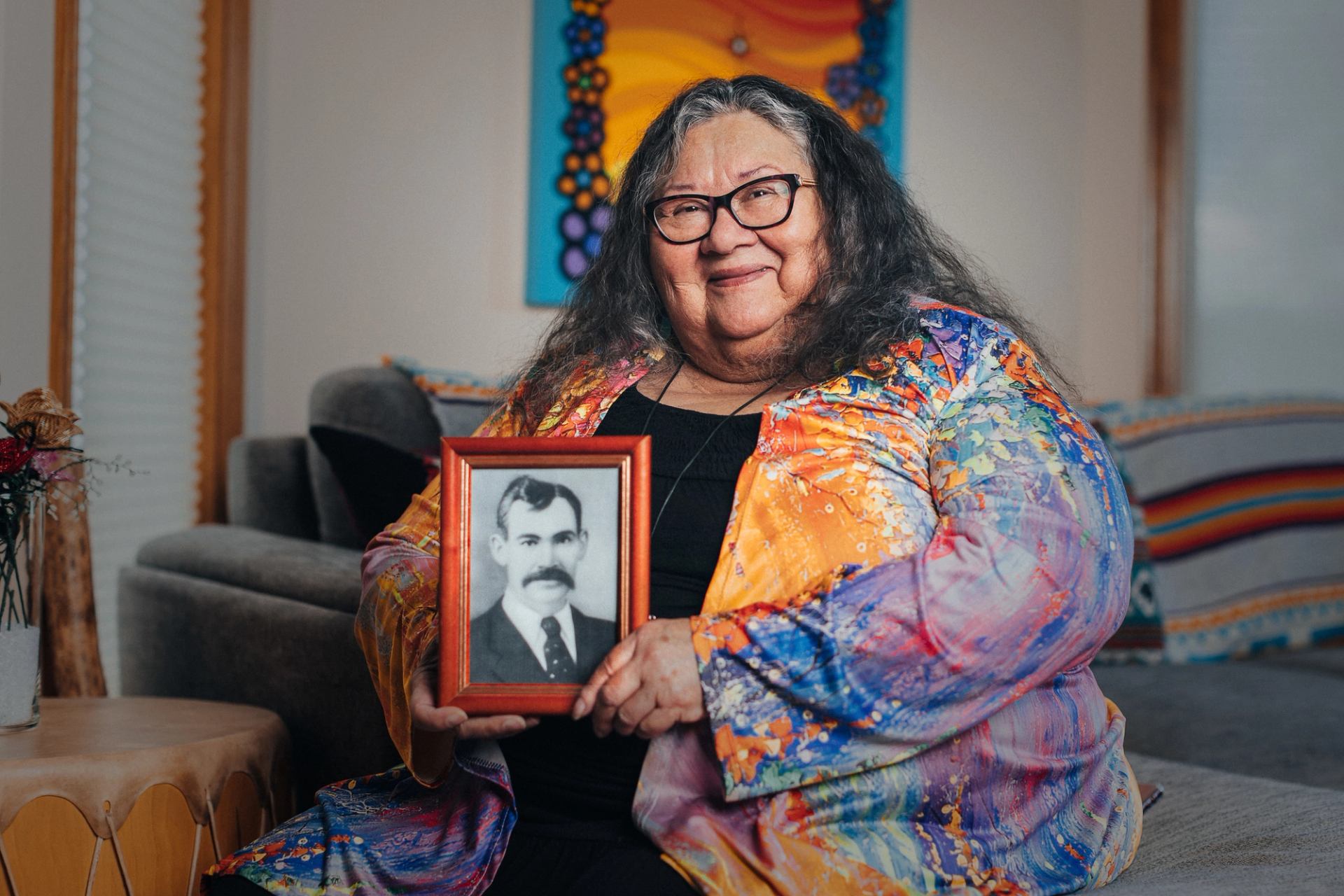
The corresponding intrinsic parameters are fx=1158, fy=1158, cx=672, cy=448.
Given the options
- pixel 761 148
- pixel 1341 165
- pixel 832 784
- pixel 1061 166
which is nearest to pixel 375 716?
pixel 832 784

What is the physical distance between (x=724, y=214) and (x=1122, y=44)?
9.54ft

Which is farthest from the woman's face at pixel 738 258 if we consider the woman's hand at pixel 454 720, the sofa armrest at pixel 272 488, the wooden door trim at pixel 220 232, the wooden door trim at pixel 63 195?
the wooden door trim at pixel 220 232

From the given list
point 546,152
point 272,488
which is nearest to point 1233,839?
point 272,488

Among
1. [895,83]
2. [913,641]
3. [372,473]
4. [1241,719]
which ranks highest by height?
[895,83]

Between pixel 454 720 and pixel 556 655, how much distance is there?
0.38ft

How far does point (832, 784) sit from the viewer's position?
3.47ft

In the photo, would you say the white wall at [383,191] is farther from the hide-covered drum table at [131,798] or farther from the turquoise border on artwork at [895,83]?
the hide-covered drum table at [131,798]

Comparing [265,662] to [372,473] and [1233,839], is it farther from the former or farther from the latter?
[1233,839]

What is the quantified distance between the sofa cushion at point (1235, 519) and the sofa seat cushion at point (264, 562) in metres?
1.67

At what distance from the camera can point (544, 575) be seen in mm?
1012

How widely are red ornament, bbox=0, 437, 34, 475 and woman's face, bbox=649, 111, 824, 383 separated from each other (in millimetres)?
894

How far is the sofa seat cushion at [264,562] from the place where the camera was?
73.7 inches

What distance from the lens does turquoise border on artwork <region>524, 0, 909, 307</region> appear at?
321cm

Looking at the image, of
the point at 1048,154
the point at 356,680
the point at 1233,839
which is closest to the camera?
the point at 1233,839
